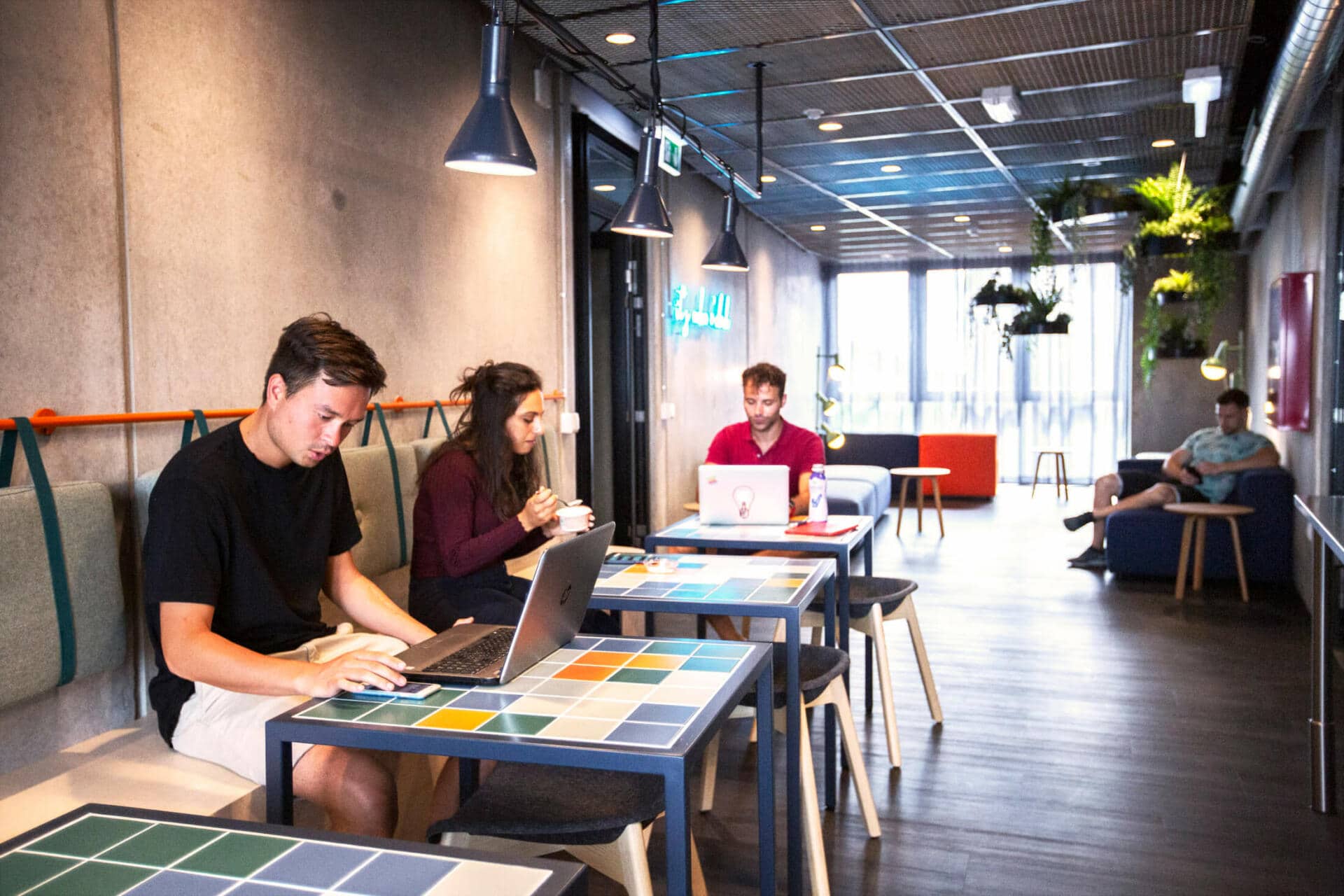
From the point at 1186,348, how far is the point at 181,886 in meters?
9.23

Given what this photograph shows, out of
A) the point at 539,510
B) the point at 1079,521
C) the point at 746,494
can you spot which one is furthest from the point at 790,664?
the point at 1079,521

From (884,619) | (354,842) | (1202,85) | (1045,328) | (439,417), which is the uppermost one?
(1202,85)

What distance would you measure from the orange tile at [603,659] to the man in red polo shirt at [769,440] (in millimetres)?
2505

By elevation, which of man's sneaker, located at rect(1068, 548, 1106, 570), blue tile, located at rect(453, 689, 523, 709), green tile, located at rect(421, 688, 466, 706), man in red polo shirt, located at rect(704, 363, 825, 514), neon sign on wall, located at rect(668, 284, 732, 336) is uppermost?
neon sign on wall, located at rect(668, 284, 732, 336)

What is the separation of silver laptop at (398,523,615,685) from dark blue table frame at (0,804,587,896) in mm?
549

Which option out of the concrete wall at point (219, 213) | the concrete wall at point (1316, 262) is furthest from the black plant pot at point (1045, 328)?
the concrete wall at point (219, 213)

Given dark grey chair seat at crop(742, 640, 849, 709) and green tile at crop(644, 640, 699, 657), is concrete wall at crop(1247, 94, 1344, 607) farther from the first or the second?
green tile at crop(644, 640, 699, 657)

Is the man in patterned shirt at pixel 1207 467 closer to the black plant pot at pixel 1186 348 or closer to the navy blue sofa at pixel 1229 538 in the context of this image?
the navy blue sofa at pixel 1229 538

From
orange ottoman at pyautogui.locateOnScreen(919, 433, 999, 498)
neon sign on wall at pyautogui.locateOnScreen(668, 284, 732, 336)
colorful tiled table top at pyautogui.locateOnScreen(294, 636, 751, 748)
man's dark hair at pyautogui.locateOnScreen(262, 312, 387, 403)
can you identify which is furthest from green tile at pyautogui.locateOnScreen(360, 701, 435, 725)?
orange ottoman at pyautogui.locateOnScreen(919, 433, 999, 498)

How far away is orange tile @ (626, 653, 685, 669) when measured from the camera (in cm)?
191

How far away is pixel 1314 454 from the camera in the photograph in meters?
5.91

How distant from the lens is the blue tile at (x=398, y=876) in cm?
111

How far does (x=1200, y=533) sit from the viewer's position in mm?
6574

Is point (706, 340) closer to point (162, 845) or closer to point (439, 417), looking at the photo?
point (439, 417)
